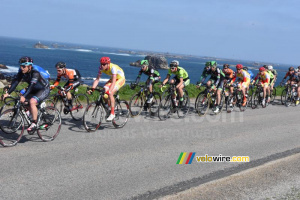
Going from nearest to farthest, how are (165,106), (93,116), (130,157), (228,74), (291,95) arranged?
(130,157)
(93,116)
(165,106)
(228,74)
(291,95)

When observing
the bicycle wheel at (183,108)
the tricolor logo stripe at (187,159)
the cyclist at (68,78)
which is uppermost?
the cyclist at (68,78)

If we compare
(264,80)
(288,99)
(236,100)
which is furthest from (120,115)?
(288,99)

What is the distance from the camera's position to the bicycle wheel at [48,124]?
7094 millimetres

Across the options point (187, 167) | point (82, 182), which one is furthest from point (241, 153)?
point (82, 182)

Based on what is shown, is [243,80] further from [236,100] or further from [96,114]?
[96,114]

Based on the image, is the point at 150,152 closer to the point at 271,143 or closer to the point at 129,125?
the point at 129,125

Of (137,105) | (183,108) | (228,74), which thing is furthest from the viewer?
(228,74)

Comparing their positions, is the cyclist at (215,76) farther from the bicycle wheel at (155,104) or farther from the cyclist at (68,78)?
the cyclist at (68,78)

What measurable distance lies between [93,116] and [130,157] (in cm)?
240

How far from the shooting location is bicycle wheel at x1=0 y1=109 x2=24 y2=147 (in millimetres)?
6449

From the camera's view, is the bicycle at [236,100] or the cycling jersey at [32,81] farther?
the bicycle at [236,100]

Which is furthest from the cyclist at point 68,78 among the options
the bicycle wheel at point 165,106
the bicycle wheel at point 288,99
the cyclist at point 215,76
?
the bicycle wheel at point 288,99

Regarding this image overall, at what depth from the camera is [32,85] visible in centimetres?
670

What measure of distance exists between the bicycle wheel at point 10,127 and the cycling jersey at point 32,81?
20.6 inches
